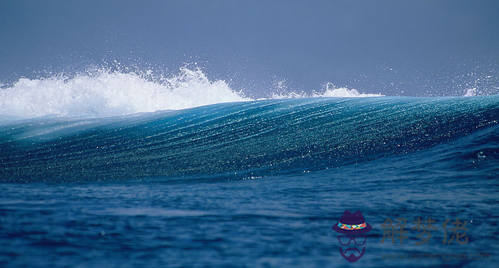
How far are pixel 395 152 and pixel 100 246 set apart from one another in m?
2.58

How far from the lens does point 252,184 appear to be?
7.12 feet

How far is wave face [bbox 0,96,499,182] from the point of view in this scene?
2715mm

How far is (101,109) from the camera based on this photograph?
8.34 m

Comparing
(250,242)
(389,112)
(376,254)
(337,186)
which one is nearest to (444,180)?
(337,186)

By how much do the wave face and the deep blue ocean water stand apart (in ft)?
0.07

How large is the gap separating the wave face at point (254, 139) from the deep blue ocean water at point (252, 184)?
21 millimetres

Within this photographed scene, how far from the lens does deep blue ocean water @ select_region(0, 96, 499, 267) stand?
0.89 meters

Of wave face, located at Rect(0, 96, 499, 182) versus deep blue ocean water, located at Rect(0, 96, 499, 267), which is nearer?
deep blue ocean water, located at Rect(0, 96, 499, 267)

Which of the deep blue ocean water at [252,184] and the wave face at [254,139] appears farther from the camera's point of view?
the wave face at [254,139]

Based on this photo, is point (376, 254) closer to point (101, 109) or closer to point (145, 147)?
point (145, 147)

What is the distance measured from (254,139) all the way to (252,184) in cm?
151

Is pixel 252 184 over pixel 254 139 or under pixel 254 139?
under

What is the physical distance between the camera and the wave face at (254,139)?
2.71 m

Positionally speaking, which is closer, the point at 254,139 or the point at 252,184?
the point at 252,184
